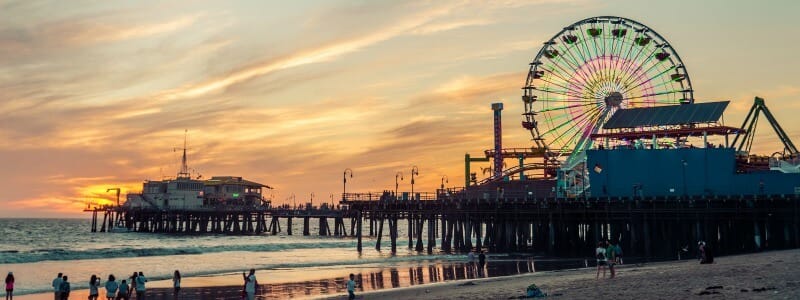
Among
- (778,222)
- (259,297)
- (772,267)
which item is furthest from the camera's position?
(778,222)

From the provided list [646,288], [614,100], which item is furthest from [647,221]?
[646,288]

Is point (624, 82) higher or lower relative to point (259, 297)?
higher

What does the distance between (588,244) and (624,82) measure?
748 inches

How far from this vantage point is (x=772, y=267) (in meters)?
26.1

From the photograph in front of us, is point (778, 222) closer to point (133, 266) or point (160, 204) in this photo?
point (133, 266)

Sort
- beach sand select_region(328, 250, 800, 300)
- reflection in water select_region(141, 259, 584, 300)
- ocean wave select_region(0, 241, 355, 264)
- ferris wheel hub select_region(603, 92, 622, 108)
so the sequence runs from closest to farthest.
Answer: beach sand select_region(328, 250, 800, 300), reflection in water select_region(141, 259, 584, 300), ocean wave select_region(0, 241, 355, 264), ferris wheel hub select_region(603, 92, 622, 108)

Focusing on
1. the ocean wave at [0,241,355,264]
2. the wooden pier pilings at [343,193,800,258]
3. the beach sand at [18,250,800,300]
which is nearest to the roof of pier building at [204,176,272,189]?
the ocean wave at [0,241,355,264]

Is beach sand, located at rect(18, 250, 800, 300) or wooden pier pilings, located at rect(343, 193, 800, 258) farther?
wooden pier pilings, located at rect(343, 193, 800, 258)

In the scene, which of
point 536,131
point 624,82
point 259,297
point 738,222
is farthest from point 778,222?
point 259,297

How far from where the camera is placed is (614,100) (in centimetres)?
6775

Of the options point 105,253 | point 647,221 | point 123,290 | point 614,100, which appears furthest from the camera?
point 614,100

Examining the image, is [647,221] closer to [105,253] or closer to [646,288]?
[646,288]

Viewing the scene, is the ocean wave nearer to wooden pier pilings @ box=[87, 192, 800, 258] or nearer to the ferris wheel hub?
wooden pier pilings @ box=[87, 192, 800, 258]

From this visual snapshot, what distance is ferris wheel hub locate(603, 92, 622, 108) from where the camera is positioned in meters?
67.8
